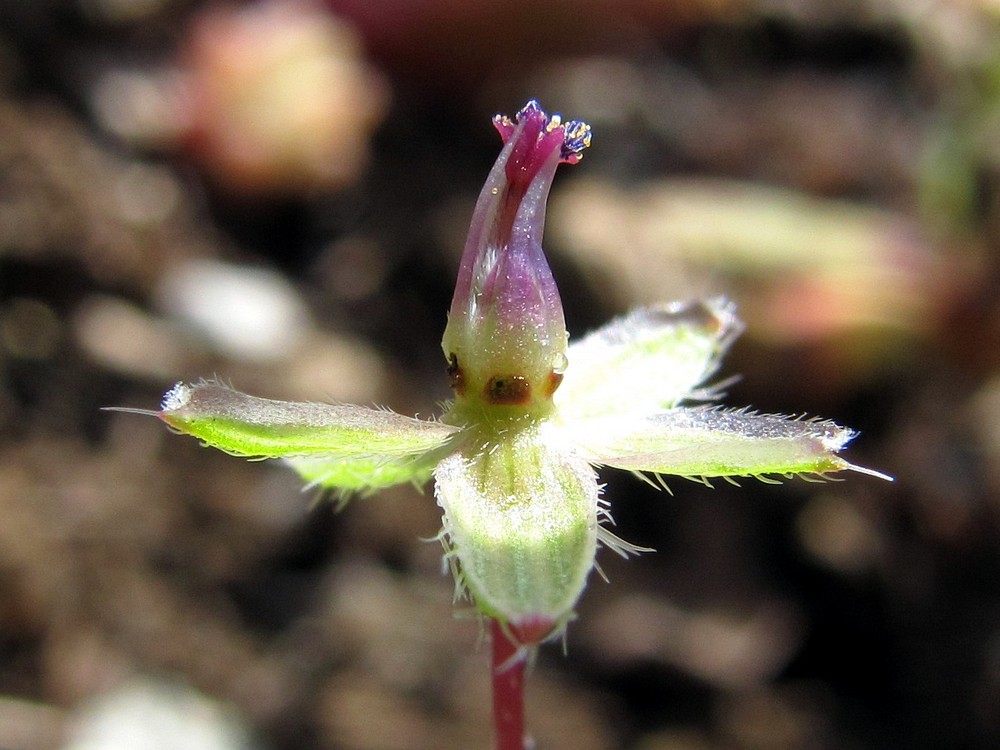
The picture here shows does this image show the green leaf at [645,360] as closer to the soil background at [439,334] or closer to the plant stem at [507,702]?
the plant stem at [507,702]

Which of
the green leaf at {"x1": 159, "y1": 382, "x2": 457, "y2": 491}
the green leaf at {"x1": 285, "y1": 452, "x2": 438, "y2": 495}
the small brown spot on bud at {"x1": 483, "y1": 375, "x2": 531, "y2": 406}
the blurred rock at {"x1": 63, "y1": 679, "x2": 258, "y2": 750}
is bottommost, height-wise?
the green leaf at {"x1": 159, "y1": 382, "x2": 457, "y2": 491}

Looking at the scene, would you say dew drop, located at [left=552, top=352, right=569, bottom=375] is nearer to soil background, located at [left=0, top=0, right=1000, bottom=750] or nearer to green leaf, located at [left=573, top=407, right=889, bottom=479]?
green leaf, located at [left=573, top=407, right=889, bottom=479]

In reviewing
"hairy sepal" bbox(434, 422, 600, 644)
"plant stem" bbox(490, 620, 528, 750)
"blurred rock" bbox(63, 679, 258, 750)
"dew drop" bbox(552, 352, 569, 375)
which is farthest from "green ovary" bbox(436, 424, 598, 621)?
"blurred rock" bbox(63, 679, 258, 750)

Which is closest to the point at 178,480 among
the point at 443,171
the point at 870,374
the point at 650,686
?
the point at 650,686

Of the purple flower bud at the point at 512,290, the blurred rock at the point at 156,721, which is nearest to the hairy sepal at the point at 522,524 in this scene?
the purple flower bud at the point at 512,290

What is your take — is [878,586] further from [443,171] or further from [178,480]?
[443,171]

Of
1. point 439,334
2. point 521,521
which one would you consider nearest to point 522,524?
point 521,521
